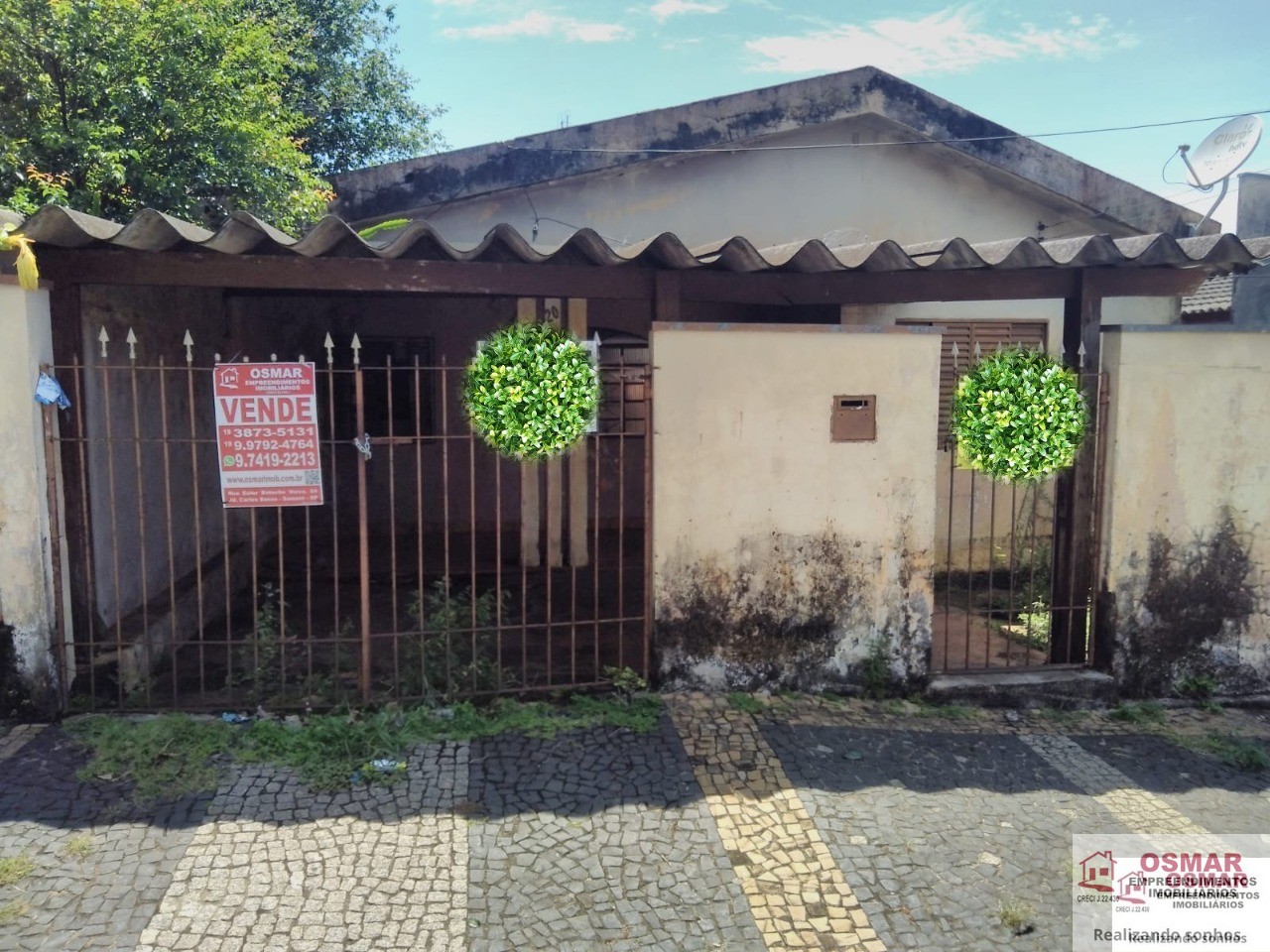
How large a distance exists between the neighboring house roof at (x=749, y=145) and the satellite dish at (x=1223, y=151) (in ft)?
4.00

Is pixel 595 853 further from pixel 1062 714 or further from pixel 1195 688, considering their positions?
pixel 1195 688

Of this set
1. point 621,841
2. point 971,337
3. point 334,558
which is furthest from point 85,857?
point 971,337

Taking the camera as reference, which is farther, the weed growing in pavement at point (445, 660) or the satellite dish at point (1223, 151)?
the satellite dish at point (1223, 151)

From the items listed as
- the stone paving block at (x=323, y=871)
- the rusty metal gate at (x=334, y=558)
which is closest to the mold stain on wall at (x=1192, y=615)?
the rusty metal gate at (x=334, y=558)

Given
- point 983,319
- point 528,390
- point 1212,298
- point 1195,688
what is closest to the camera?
point 528,390

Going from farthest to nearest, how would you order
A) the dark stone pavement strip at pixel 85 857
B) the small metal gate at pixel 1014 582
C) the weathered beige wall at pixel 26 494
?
the small metal gate at pixel 1014 582, the weathered beige wall at pixel 26 494, the dark stone pavement strip at pixel 85 857

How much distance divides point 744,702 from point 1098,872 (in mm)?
1889

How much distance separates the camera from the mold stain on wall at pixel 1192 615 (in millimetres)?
5410

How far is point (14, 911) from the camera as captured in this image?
3.11m

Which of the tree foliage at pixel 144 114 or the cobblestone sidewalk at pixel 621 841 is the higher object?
the tree foliage at pixel 144 114

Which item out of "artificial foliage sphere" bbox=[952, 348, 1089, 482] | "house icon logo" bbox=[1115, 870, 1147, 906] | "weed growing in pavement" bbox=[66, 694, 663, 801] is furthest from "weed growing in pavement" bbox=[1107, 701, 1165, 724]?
"weed growing in pavement" bbox=[66, 694, 663, 801]

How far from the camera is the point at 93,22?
726cm

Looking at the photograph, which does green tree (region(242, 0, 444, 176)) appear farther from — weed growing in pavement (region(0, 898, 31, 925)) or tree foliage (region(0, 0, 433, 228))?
weed growing in pavement (region(0, 898, 31, 925))

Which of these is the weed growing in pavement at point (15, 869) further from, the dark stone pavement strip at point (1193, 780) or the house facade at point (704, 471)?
the dark stone pavement strip at point (1193, 780)
